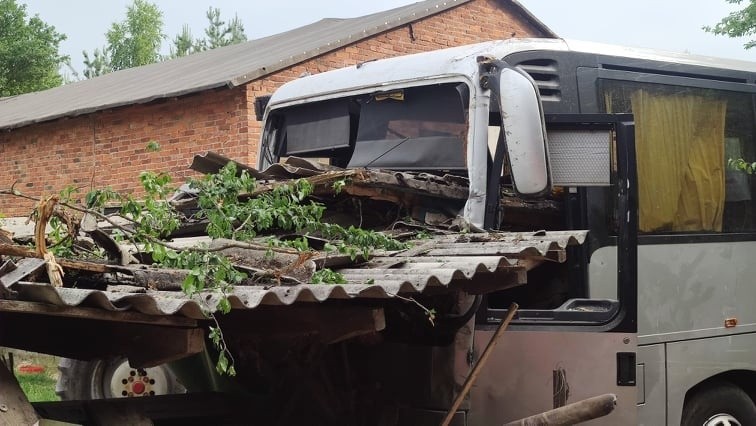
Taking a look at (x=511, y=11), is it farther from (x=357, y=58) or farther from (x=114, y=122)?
(x=114, y=122)

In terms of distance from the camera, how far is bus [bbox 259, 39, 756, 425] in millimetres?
5238

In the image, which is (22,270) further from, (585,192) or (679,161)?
(679,161)

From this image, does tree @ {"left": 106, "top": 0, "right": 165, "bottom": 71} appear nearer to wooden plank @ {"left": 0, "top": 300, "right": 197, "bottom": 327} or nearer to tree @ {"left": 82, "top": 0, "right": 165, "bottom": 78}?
tree @ {"left": 82, "top": 0, "right": 165, "bottom": 78}

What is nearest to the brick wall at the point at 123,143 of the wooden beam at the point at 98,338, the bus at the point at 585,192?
the bus at the point at 585,192

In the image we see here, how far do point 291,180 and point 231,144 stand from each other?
8.70m

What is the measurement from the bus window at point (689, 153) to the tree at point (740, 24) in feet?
30.0

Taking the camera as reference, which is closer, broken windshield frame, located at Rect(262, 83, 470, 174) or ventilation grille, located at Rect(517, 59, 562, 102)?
broken windshield frame, located at Rect(262, 83, 470, 174)

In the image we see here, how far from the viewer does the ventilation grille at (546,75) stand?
19.2 feet

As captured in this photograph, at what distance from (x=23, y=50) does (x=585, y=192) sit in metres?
26.0

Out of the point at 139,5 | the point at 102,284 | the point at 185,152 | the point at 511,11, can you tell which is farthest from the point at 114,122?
the point at 139,5

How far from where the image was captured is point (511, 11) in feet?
57.6

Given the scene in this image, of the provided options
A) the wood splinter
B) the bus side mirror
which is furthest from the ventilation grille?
the wood splinter

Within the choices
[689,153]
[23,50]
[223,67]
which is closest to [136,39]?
[23,50]

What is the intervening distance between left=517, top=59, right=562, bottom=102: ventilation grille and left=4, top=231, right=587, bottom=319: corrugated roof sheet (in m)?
1.44
